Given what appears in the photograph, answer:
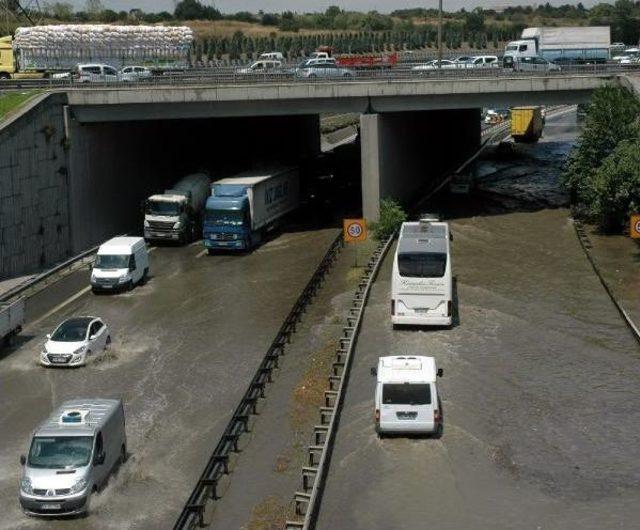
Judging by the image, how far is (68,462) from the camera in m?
24.6

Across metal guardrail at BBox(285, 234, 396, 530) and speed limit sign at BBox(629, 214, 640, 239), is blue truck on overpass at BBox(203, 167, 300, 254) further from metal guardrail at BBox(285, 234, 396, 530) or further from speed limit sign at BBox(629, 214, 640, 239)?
speed limit sign at BBox(629, 214, 640, 239)

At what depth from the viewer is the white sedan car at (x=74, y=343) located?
35.8 metres

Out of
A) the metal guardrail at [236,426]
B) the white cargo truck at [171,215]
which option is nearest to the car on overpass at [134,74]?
the white cargo truck at [171,215]

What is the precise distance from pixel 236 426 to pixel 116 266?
18.1m

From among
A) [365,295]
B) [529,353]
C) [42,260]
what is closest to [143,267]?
[42,260]

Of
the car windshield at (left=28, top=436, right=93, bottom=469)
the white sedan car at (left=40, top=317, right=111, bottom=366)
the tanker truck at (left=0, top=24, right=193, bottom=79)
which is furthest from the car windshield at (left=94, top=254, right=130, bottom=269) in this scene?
the tanker truck at (left=0, top=24, right=193, bottom=79)

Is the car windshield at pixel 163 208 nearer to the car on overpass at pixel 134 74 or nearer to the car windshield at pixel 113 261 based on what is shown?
the car on overpass at pixel 134 74

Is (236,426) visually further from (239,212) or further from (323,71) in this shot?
(323,71)

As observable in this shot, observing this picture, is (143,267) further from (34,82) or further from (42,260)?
(34,82)

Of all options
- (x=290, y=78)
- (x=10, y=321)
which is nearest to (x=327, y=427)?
(x=10, y=321)

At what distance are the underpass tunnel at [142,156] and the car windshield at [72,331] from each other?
18273mm

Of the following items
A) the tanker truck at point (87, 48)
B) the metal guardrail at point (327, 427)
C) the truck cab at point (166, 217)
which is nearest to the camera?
the metal guardrail at point (327, 427)

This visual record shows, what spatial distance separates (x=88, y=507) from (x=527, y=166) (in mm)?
62479

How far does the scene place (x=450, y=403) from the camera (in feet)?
101
